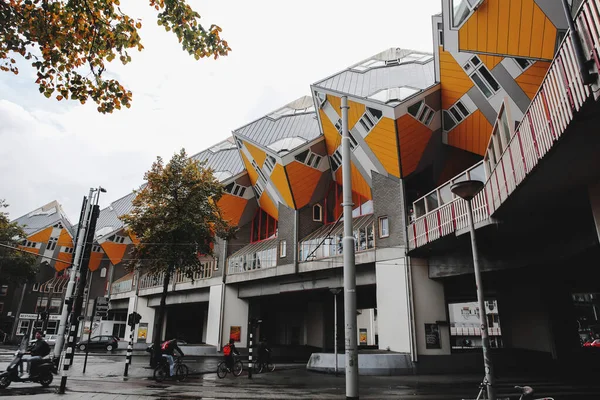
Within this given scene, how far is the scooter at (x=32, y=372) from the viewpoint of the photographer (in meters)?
11.6

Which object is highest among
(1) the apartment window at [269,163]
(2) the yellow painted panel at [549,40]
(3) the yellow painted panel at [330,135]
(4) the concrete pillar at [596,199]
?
(3) the yellow painted panel at [330,135]

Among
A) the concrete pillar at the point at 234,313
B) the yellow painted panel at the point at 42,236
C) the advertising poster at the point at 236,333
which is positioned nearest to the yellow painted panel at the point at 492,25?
the concrete pillar at the point at 234,313

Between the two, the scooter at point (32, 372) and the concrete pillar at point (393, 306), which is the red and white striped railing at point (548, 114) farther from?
the scooter at point (32, 372)

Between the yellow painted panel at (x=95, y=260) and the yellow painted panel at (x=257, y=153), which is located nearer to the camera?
the yellow painted panel at (x=257, y=153)

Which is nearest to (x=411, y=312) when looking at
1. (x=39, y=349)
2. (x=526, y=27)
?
(x=526, y=27)

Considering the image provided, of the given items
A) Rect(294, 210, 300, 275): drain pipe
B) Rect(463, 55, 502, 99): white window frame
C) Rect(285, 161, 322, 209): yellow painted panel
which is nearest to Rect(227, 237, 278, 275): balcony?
Rect(294, 210, 300, 275): drain pipe

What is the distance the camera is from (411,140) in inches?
814

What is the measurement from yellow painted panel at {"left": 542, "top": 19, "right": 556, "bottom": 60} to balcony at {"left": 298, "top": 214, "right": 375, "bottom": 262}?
37.3 feet

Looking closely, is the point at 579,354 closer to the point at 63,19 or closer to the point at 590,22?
the point at 590,22

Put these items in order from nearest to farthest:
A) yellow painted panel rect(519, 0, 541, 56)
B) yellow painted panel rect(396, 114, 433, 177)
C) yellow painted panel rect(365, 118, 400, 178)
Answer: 1. yellow painted panel rect(519, 0, 541, 56)
2. yellow painted panel rect(396, 114, 433, 177)
3. yellow painted panel rect(365, 118, 400, 178)

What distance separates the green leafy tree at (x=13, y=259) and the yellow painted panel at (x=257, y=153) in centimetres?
2632

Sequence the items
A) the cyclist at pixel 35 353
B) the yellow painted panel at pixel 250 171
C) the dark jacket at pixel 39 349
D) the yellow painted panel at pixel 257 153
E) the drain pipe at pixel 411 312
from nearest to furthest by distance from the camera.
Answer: the cyclist at pixel 35 353, the dark jacket at pixel 39 349, the drain pipe at pixel 411 312, the yellow painted panel at pixel 257 153, the yellow painted panel at pixel 250 171

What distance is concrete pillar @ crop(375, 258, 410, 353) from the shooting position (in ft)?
61.9

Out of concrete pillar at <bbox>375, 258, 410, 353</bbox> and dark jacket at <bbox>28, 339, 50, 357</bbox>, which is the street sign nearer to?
dark jacket at <bbox>28, 339, 50, 357</bbox>
